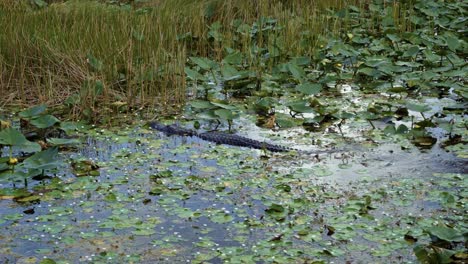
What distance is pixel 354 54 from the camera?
21.8ft

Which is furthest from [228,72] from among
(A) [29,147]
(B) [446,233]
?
(B) [446,233]

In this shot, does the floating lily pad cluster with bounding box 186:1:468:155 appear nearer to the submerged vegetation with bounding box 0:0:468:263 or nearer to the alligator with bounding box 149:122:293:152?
the submerged vegetation with bounding box 0:0:468:263

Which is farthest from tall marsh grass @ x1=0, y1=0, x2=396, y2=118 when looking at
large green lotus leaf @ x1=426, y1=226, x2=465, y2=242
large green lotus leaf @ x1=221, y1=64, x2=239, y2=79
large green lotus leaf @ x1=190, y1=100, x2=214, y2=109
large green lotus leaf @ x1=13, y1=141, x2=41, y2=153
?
large green lotus leaf @ x1=426, y1=226, x2=465, y2=242

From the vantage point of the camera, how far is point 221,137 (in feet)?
16.4

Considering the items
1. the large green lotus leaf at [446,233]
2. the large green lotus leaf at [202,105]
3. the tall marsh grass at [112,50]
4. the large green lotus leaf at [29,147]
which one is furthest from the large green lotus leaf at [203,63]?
the large green lotus leaf at [446,233]

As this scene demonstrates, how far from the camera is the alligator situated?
15.8ft

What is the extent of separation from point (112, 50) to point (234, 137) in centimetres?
181

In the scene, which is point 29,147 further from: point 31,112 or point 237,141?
point 237,141

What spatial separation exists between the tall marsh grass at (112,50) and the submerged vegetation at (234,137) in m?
0.02

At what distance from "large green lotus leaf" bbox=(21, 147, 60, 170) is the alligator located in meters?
0.97

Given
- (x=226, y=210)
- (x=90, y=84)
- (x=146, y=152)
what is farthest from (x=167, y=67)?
(x=226, y=210)

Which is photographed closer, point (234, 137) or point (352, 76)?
point (234, 137)

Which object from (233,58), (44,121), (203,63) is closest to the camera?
(44,121)

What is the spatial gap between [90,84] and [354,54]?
224 centimetres
